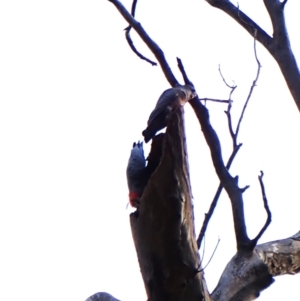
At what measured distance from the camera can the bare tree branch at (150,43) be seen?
7.64 feet

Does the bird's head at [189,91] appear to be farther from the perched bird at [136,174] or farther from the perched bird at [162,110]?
the perched bird at [136,174]

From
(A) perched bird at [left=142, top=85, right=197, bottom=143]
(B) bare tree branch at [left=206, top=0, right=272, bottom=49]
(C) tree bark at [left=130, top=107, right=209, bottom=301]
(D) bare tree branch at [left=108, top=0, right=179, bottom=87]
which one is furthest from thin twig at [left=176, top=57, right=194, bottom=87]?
(B) bare tree branch at [left=206, top=0, right=272, bottom=49]

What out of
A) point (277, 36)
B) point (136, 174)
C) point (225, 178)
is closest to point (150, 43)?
point (277, 36)

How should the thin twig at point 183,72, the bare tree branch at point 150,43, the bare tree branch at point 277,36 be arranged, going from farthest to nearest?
the bare tree branch at point 277,36 → the bare tree branch at point 150,43 → the thin twig at point 183,72

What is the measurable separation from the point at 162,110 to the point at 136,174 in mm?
225

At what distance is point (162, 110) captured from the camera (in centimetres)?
169

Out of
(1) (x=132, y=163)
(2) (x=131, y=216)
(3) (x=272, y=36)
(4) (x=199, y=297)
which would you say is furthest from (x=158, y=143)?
(3) (x=272, y=36)

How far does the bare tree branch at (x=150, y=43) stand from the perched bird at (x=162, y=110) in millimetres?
427

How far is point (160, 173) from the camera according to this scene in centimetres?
167

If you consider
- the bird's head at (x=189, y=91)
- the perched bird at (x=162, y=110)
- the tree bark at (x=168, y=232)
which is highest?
the bird's head at (x=189, y=91)

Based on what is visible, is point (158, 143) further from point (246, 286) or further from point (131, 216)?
point (246, 286)

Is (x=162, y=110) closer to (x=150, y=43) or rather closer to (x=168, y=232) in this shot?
(x=168, y=232)

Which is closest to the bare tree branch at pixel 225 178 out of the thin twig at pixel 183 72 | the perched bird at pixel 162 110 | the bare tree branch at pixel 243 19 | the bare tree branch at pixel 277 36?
the thin twig at pixel 183 72

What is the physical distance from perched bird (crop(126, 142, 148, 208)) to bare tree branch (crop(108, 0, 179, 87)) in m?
0.45
